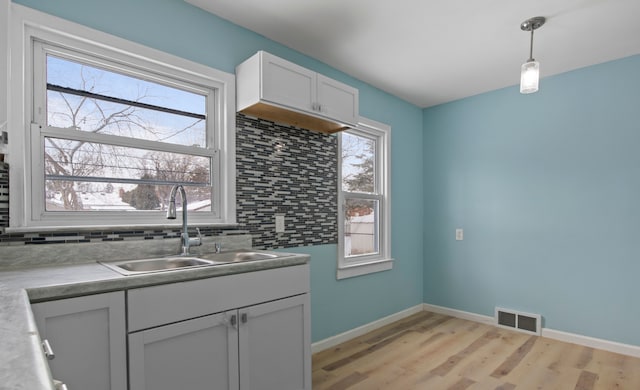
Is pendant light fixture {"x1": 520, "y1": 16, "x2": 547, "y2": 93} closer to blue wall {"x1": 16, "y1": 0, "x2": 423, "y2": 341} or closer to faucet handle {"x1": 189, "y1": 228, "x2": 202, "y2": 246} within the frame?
blue wall {"x1": 16, "y1": 0, "x2": 423, "y2": 341}

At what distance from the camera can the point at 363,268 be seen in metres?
3.33

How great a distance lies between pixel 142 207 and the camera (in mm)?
2029

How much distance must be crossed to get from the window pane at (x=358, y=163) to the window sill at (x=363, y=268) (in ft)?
2.35


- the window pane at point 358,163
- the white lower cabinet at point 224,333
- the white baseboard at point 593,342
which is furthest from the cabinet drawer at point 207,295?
the white baseboard at point 593,342

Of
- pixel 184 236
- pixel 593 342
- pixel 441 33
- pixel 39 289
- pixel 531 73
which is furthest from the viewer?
pixel 593 342

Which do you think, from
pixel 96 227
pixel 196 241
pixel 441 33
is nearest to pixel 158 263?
pixel 196 241

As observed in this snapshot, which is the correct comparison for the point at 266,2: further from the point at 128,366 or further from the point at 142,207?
the point at 128,366

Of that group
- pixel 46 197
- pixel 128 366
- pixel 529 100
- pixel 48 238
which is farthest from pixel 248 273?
pixel 529 100

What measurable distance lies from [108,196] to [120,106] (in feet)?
1.66

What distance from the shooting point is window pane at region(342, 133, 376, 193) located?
336 cm

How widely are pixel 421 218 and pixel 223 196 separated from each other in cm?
262

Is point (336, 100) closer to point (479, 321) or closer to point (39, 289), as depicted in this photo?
point (39, 289)

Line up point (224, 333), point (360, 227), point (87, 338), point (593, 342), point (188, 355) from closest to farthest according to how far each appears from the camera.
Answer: point (87, 338), point (188, 355), point (224, 333), point (593, 342), point (360, 227)

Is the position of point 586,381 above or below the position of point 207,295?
below
